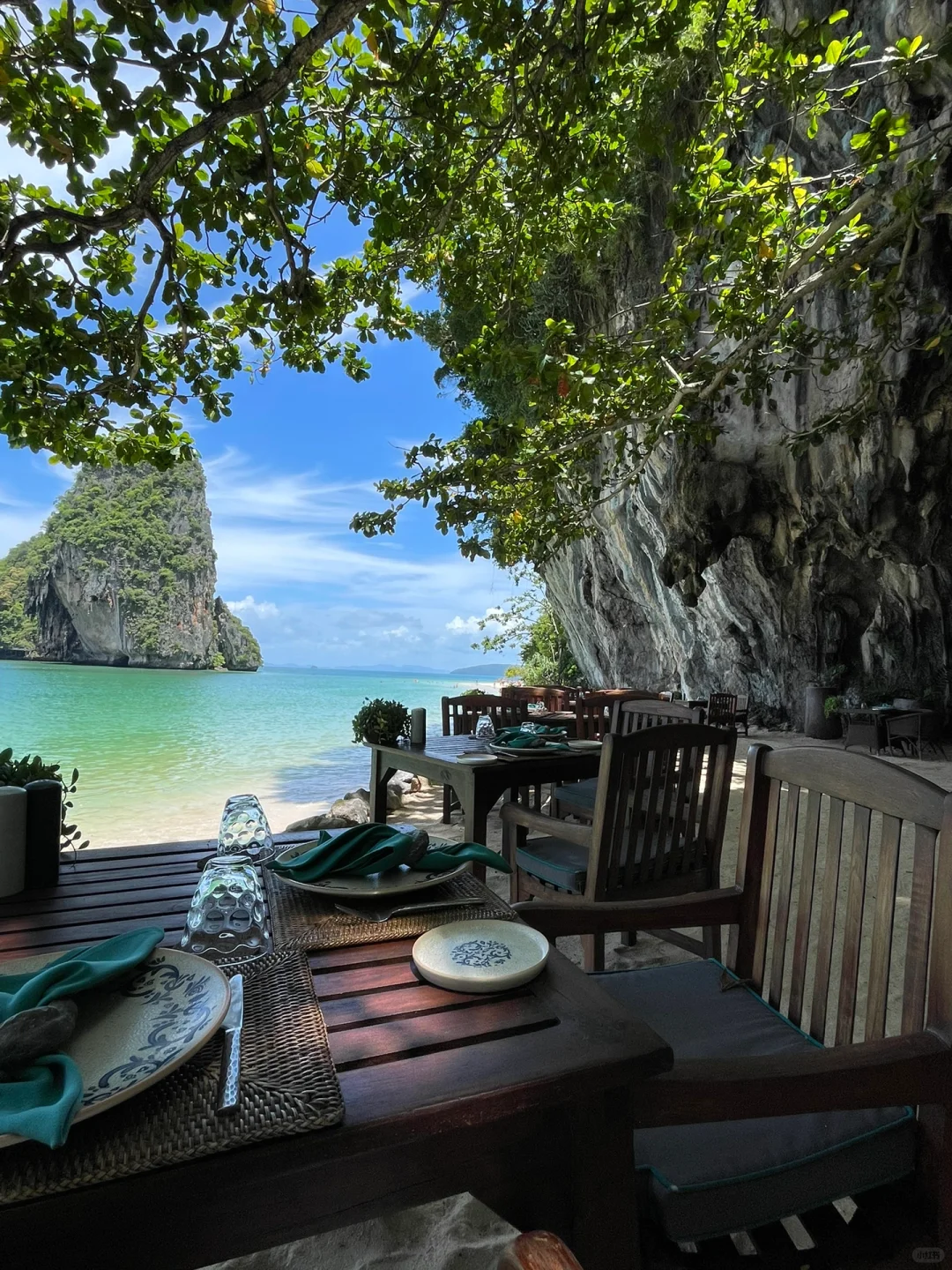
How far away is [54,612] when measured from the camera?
4453 centimetres

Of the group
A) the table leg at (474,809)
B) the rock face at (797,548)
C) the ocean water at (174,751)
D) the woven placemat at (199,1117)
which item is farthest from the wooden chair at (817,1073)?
the rock face at (797,548)

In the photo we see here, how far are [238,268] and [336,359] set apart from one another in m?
0.80

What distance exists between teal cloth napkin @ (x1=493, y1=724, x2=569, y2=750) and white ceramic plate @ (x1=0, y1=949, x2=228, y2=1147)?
7.77 ft

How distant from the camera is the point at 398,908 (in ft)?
3.50

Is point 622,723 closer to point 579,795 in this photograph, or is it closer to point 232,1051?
point 579,795

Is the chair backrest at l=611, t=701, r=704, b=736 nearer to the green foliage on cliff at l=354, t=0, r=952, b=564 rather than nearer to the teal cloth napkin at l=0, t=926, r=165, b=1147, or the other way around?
the green foliage on cliff at l=354, t=0, r=952, b=564

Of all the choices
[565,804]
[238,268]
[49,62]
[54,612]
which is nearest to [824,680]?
[565,804]

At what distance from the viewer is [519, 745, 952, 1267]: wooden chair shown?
80 cm

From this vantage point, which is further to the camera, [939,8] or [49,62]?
[939,8]

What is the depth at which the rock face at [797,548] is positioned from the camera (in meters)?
6.52

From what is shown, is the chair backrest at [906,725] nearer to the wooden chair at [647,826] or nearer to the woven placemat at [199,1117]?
the wooden chair at [647,826]

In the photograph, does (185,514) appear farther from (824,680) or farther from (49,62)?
(49,62)

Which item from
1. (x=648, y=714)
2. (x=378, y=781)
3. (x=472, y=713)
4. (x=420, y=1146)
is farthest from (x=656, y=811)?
(x=472, y=713)

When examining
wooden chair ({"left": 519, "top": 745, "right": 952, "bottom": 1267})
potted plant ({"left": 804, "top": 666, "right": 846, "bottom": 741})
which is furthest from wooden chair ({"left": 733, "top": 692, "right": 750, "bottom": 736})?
wooden chair ({"left": 519, "top": 745, "right": 952, "bottom": 1267})
